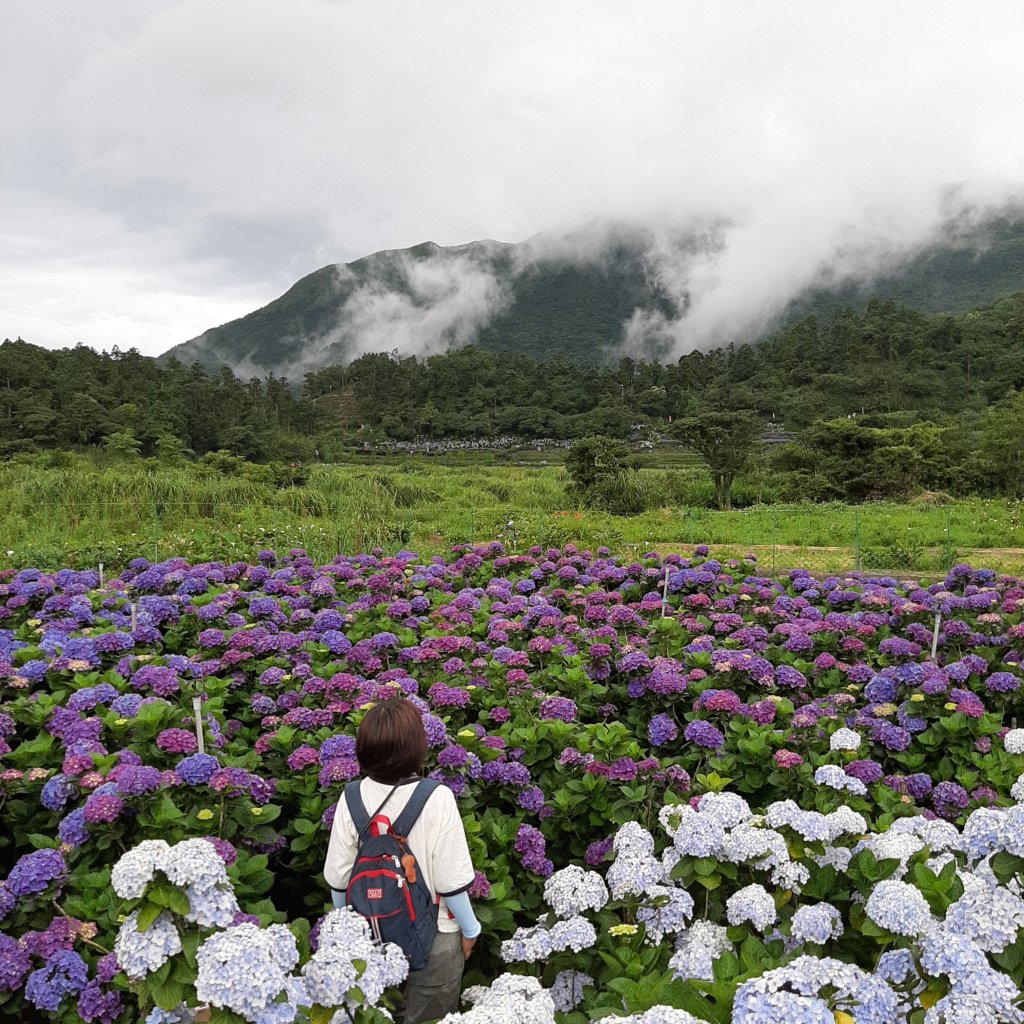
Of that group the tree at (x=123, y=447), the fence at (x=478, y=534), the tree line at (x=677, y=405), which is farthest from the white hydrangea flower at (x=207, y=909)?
the tree at (x=123, y=447)

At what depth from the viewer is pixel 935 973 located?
143 cm

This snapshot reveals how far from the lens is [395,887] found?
6.22 feet

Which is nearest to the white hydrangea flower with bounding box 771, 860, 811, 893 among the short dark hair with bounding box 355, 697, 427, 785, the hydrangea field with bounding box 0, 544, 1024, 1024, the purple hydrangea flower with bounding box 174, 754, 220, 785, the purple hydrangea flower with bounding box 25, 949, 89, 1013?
the hydrangea field with bounding box 0, 544, 1024, 1024

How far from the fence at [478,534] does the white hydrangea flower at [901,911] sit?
6.03m

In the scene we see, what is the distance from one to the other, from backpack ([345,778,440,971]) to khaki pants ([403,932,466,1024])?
40mm

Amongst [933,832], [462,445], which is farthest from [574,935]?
[462,445]

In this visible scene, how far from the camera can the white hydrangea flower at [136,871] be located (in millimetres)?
1412

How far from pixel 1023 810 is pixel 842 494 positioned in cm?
2303

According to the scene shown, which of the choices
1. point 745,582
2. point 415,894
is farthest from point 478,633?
point 415,894

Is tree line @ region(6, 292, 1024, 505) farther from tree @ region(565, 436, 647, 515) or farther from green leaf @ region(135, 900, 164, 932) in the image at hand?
green leaf @ region(135, 900, 164, 932)

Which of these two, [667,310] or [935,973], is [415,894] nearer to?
[935,973]

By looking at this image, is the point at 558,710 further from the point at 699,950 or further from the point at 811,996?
the point at 811,996

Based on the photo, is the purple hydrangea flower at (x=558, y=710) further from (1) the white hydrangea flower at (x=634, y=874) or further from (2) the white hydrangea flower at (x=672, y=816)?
(1) the white hydrangea flower at (x=634, y=874)

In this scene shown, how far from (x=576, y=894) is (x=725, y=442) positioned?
2198 cm
